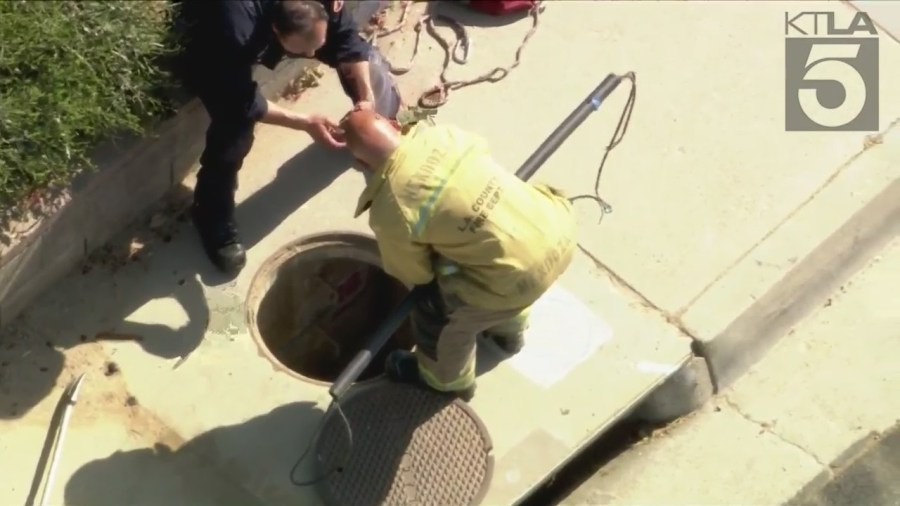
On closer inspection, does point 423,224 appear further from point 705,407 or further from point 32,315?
point 32,315

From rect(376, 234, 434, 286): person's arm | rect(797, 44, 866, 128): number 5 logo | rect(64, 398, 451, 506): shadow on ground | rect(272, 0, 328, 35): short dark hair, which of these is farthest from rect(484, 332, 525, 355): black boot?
rect(797, 44, 866, 128): number 5 logo

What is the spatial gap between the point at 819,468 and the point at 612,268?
3.73ft

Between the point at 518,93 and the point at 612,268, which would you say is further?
the point at 518,93

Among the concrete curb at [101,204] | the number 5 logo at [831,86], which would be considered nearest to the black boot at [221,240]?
the concrete curb at [101,204]

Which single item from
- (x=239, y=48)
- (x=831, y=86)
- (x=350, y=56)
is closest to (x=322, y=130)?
(x=350, y=56)

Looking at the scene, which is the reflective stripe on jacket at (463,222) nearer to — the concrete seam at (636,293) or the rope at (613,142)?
the concrete seam at (636,293)

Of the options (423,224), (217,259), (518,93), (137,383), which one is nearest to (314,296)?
(217,259)

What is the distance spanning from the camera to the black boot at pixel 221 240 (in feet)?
14.9

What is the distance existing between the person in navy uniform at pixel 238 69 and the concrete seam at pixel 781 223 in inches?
60.9

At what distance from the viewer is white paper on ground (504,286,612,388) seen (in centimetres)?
438

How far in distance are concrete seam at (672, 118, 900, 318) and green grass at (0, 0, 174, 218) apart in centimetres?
232

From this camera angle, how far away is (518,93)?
511 centimetres

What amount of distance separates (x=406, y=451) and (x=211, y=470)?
2.45ft

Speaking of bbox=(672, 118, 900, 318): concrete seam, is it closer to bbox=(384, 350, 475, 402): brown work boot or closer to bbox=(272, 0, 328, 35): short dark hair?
bbox=(384, 350, 475, 402): brown work boot
